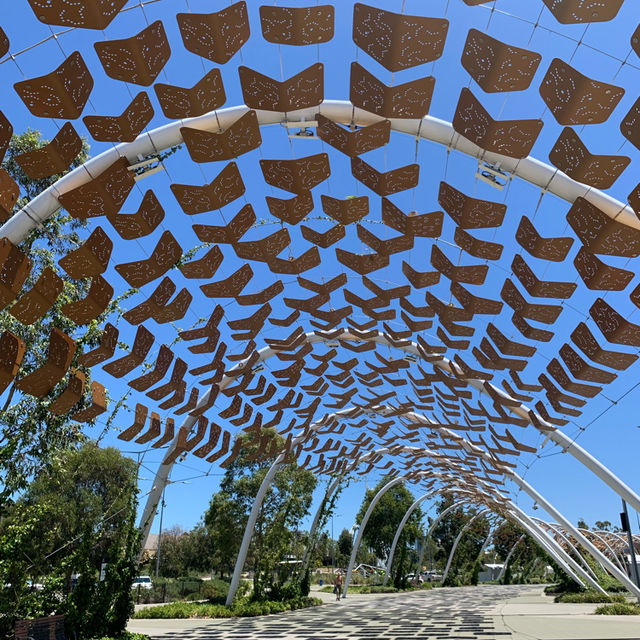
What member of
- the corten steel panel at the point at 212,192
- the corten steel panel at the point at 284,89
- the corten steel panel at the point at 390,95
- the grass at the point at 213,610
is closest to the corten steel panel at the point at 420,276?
the corten steel panel at the point at 212,192

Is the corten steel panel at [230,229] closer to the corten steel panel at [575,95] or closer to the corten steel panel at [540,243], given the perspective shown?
the corten steel panel at [540,243]

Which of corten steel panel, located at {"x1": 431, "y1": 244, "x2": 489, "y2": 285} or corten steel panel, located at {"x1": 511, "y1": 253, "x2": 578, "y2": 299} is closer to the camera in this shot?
corten steel panel, located at {"x1": 511, "y1": 253, "x2": 578, "y2": 299}

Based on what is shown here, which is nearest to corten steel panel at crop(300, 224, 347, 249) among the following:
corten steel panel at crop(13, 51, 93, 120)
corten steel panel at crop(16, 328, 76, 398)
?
corten steel panel at crop(13, 51, 93, 120)

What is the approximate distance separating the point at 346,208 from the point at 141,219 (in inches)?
116

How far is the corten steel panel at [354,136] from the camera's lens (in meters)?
6.95

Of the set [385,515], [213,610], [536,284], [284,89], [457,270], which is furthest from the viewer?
[385,515]

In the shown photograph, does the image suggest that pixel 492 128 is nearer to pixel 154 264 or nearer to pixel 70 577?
pixel 154 264

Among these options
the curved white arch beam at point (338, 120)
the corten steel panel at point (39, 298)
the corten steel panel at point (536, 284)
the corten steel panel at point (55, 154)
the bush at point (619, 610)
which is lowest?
the bush at point (619, 610)

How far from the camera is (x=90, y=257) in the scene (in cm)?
775

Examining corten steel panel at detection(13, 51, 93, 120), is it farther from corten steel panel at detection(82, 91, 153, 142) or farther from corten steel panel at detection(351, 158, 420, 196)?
corten steel panel at detection(351, 158, 420, 196)

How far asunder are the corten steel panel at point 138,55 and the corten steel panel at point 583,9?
12.3 ft

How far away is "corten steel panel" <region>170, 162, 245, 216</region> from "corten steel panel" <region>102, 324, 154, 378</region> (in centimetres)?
389

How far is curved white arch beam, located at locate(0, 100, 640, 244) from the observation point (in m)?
8.57

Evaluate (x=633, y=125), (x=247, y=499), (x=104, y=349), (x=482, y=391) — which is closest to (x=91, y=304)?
(x=104, y=349)
